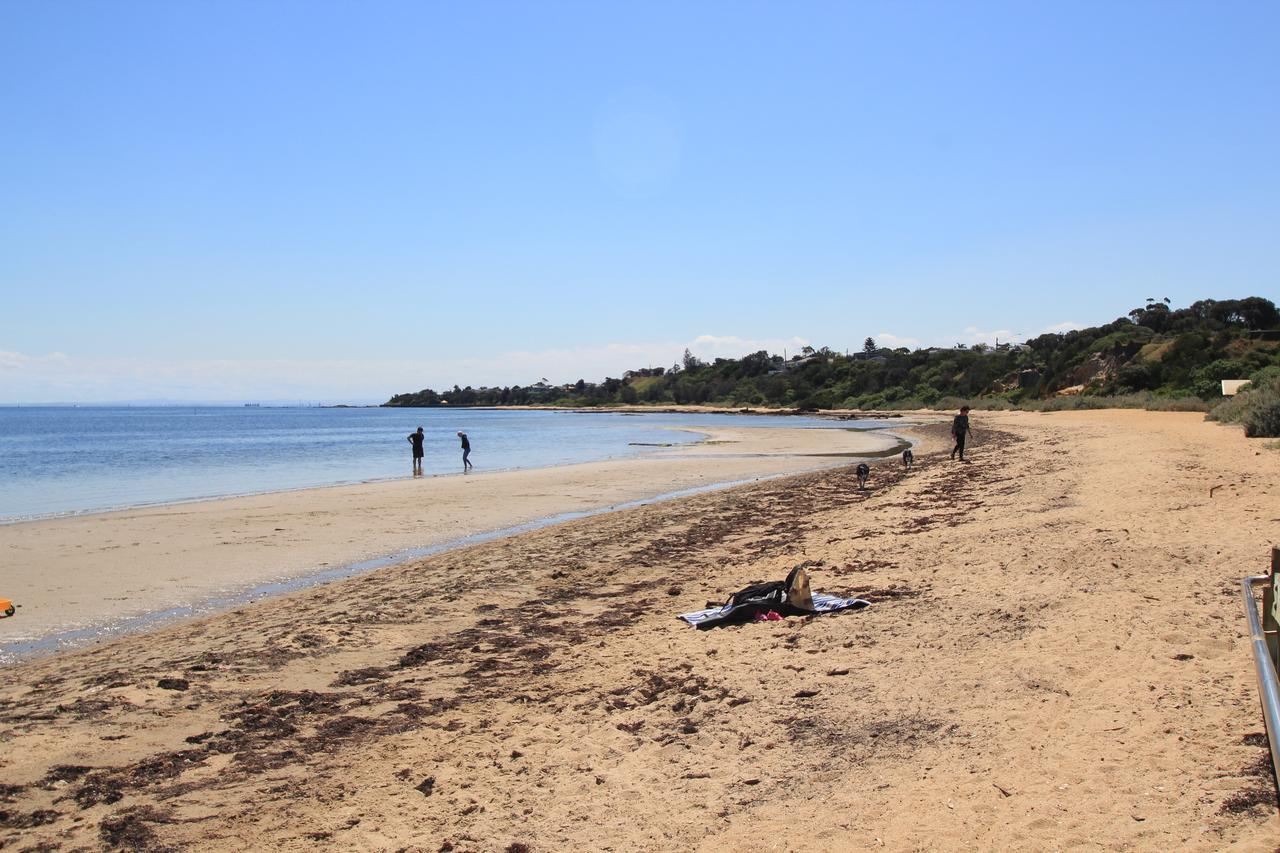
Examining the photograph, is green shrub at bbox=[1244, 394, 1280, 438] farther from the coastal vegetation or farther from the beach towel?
the beach towel

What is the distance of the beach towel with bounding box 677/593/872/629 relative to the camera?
7895 millimetres

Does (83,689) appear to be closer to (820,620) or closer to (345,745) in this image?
(345,745)

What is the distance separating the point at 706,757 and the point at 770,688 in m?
1.14

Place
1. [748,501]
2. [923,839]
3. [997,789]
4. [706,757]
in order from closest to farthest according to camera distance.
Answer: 1. [923,839]
2. [997,789]
3. [706,757]
4. [748,501]

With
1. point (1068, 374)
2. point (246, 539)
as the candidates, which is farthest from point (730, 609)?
point (1068, 374)

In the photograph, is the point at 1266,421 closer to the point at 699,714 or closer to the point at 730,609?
the point at 730,609

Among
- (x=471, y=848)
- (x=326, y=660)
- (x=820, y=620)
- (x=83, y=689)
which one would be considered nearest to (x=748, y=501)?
(x=820, y=620)

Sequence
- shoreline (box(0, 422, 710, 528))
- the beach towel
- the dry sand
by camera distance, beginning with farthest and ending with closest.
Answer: shoreline (box(0, 422, 710, 528)), the beach towel, the dry sand

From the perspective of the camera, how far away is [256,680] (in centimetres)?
690

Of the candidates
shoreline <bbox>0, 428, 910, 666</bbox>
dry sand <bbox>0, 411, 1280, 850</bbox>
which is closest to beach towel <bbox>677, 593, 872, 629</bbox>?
dry sand <bbox>0, 411, 1280, 850</bbox>

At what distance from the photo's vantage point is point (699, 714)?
571 cm

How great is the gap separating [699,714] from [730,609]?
2.33m

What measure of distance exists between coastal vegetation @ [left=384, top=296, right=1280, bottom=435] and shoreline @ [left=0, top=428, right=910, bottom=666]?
17.3m

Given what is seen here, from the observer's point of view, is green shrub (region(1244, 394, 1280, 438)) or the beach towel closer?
the beach towel
